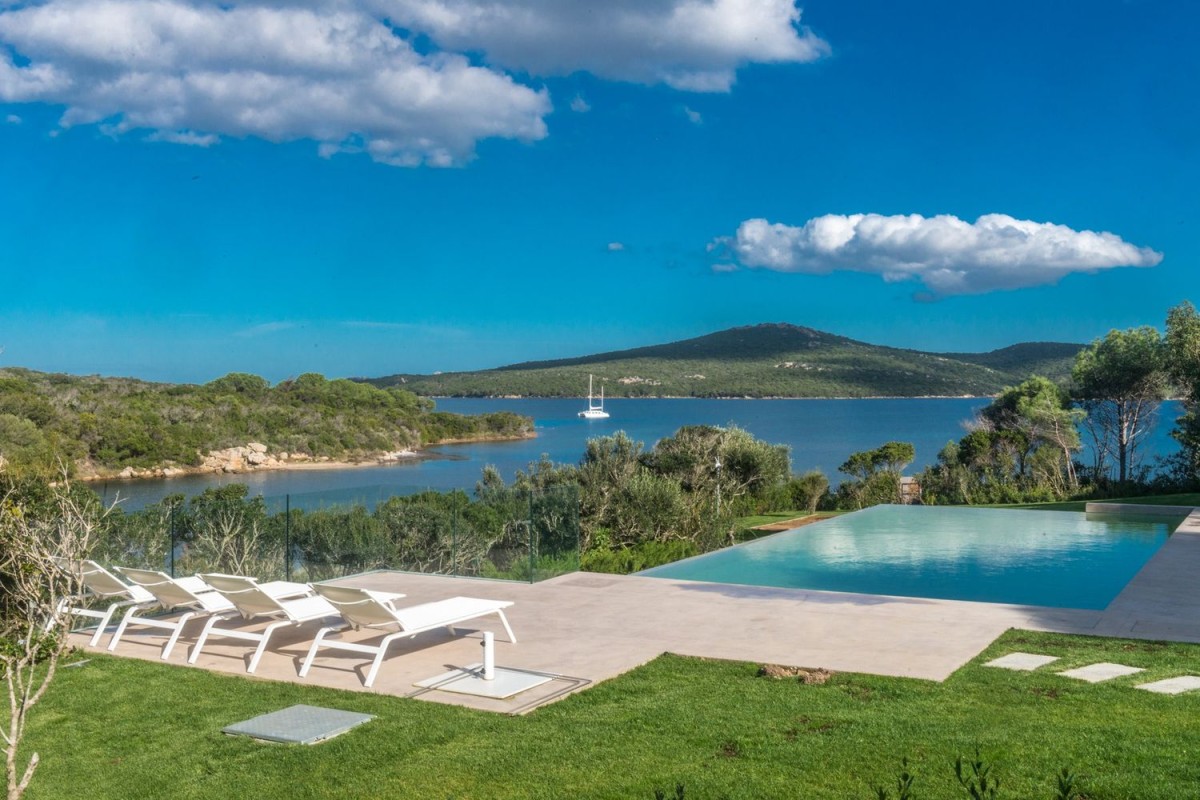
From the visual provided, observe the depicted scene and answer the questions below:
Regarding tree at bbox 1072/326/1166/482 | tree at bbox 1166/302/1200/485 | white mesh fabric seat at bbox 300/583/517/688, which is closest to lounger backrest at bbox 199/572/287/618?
white mesh fabric seat at bbox 300/583/517/688

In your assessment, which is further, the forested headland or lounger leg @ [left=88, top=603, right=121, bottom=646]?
the forested headland

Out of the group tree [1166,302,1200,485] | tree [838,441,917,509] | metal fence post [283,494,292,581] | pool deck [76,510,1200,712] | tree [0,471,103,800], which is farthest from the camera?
tree [838,441,917,509]

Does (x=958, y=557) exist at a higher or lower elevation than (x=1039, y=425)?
lower

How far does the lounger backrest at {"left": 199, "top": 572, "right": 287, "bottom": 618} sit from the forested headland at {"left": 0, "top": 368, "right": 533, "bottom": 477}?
26984 millimetres

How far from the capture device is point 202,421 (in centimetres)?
5062

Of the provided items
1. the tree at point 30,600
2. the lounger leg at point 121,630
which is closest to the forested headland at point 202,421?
the lounger leg at point 121,630

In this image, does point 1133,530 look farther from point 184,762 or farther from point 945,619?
point 184,762

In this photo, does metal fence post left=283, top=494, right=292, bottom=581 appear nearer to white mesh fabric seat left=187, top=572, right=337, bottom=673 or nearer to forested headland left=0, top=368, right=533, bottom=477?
white mesh fabric seat left=187, top=572, right=337, bottom=673

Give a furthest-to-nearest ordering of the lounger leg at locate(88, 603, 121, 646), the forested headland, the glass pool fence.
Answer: the forested headland < the glass pool fence < the lounger leg at locate(88, 603, 121, 646)

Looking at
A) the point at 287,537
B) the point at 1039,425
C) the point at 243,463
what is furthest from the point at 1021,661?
the point at 243,463

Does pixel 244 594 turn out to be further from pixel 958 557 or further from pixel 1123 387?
pixel 1123 387

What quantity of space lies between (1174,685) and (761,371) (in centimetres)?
8937

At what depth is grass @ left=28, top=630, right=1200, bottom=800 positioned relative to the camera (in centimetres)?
439

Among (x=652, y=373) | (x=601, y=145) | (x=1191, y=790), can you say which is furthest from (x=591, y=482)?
(x=652, y=373)
